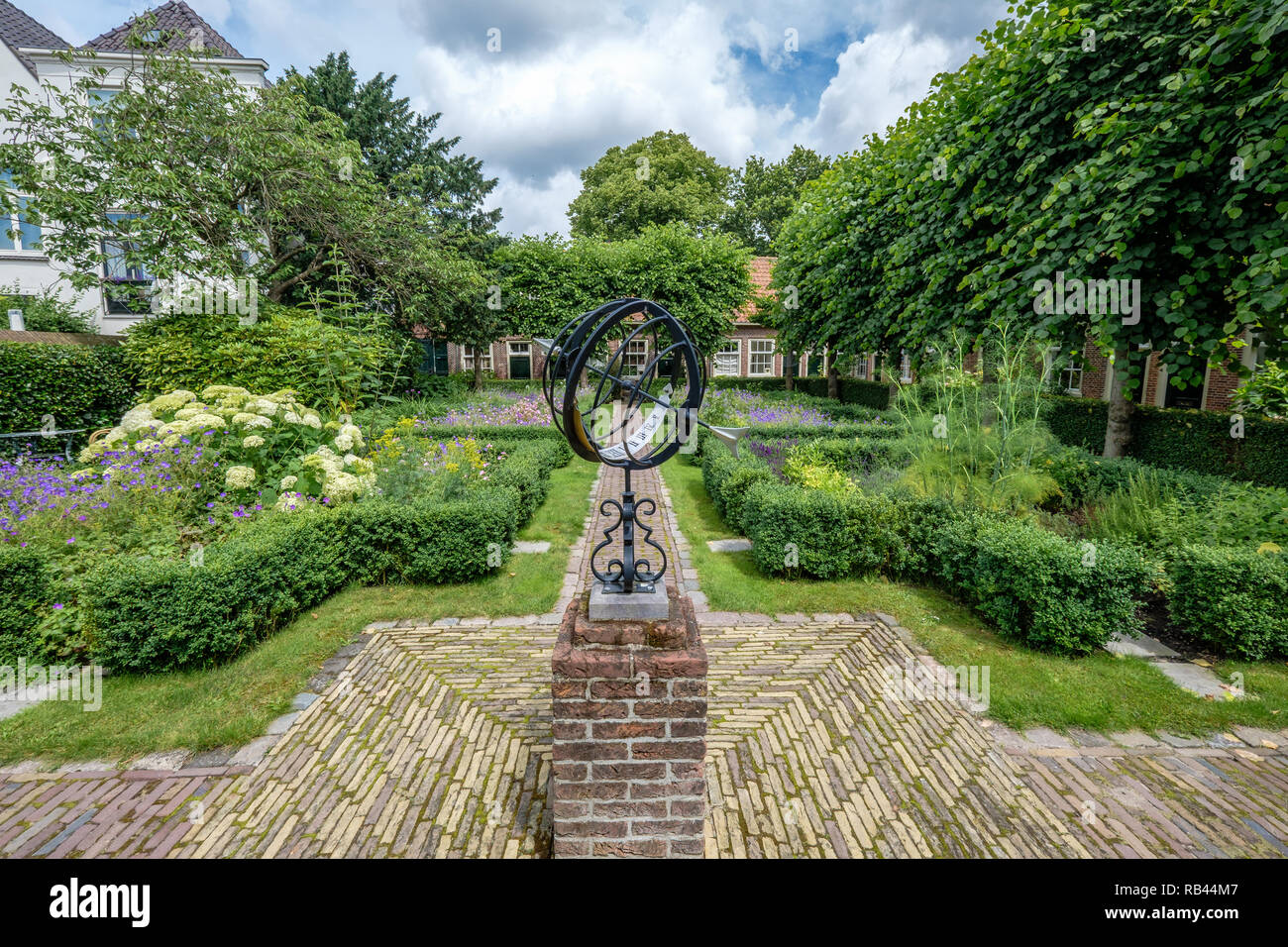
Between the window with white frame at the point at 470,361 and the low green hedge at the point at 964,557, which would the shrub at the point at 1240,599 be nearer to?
the low green hedge at the point at 964,557

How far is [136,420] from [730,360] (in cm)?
2531

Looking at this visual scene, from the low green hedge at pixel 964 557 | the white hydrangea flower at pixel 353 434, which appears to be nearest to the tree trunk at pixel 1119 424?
the low green hedge at pixel 964 557

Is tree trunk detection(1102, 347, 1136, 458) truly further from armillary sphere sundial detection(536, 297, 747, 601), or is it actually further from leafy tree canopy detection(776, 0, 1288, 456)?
armillary sphere sundial detection(536, 297, 747, 601)

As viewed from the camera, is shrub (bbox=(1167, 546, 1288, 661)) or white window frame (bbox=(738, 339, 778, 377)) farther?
white window frame (bbox=(738, 339, 778, 377))

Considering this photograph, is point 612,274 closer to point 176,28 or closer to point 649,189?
point 649,189

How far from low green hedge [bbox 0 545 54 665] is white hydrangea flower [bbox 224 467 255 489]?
145 cm

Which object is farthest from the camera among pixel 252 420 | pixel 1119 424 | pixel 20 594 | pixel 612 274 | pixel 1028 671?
pixel 612 274

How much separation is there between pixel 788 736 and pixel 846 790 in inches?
20.6

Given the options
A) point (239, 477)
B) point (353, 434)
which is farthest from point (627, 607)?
point (353, 434)

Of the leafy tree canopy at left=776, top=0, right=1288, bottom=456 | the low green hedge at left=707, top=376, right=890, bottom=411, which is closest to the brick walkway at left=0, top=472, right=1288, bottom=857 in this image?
the leafy tree canopy at left=776, top=0, right=1288, bottom=456

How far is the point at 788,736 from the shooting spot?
3568 mm

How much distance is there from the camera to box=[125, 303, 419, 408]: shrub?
9008 mm

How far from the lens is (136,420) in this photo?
6.23m
